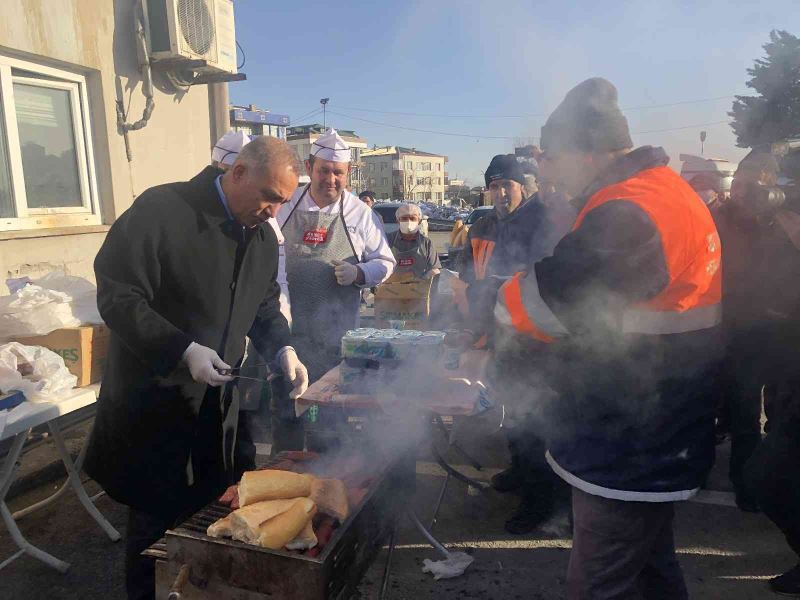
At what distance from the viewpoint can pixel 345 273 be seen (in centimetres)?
334

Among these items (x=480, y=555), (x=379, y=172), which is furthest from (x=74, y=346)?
(x=379, y=172)

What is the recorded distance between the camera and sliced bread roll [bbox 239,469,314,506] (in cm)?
186

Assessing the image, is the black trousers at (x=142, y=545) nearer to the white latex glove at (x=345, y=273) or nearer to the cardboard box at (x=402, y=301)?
the white latex glove at (x=345, y=273)

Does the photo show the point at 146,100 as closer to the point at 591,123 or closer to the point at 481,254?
the point at 481,254

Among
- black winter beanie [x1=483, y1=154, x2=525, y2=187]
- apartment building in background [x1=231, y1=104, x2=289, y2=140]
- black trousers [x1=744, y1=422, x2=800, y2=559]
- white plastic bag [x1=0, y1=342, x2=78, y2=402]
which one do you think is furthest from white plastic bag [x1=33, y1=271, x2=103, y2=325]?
apartment building in background [x1=231, y1=104, x2=289, y2=140]

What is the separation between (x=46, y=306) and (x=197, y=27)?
11.6 feet

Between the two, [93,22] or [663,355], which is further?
[93,22]

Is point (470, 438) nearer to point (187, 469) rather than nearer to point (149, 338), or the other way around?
point (187, 469)

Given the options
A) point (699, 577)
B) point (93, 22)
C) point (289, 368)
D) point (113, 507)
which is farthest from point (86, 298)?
point (699, 577)

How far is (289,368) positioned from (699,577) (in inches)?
91.5

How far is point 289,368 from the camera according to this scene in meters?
2.40

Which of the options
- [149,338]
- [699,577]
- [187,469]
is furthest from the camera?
[699,577]

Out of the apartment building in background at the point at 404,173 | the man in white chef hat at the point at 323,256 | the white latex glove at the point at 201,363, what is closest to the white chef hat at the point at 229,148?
the man in white chef hat at the point at 323,256

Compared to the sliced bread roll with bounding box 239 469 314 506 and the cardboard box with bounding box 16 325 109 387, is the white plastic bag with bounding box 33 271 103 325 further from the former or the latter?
the sliced bread roll with bounding box 239 469 314 506
